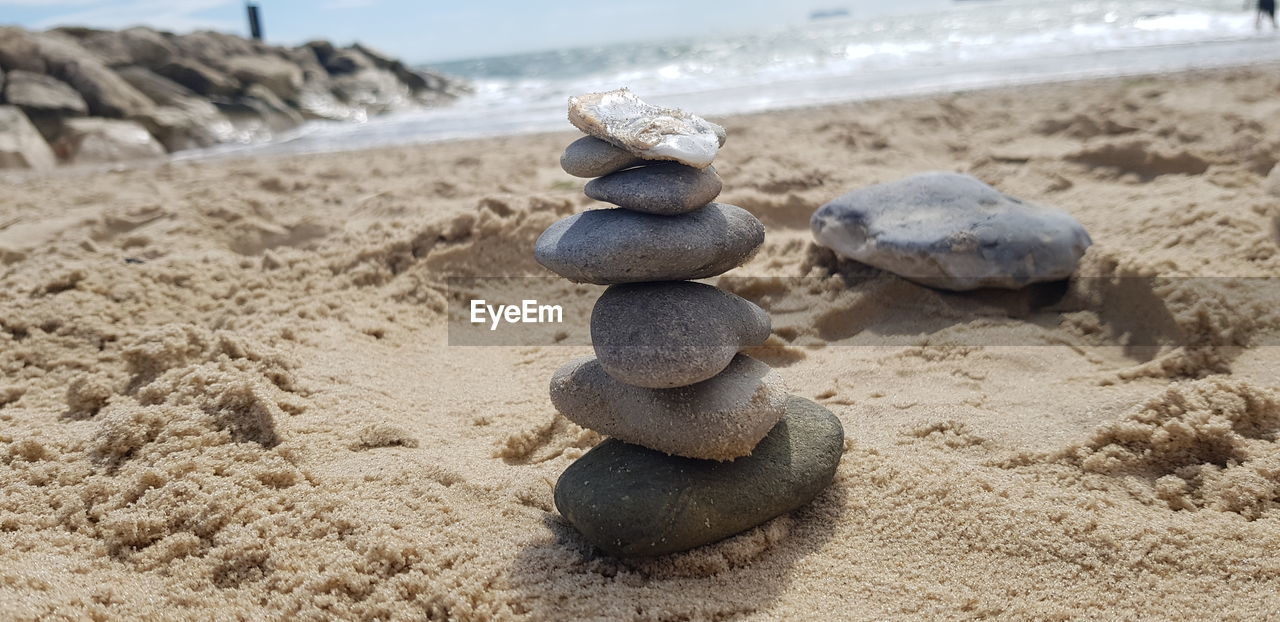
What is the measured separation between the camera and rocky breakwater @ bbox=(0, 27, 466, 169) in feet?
34.5

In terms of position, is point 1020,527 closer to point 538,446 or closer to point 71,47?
point 538,446

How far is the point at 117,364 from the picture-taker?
3.36 meters

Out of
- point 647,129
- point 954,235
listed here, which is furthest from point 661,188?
point 954,235

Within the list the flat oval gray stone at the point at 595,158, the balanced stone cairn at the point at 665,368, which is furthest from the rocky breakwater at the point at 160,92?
the balanced stone cairn at the point at 665,368

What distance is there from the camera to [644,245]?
7.54ft

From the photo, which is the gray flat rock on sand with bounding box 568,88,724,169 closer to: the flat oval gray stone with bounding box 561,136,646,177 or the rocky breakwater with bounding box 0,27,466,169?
the flat oval gray stone with bounding box 561,136,646,177

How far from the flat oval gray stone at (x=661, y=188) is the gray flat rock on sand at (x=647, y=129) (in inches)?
2.7

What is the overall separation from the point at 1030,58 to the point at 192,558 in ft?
45.8

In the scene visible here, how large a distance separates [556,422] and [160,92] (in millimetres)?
13371

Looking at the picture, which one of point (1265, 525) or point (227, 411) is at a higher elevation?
point (227, 411)

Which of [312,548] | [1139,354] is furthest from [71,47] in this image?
[1139,354]

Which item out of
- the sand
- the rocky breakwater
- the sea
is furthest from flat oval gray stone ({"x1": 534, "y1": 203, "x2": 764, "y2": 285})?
the rocky breakwater

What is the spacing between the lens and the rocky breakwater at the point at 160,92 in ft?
34.5

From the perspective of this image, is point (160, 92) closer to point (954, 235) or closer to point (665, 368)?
point (954, 235)
